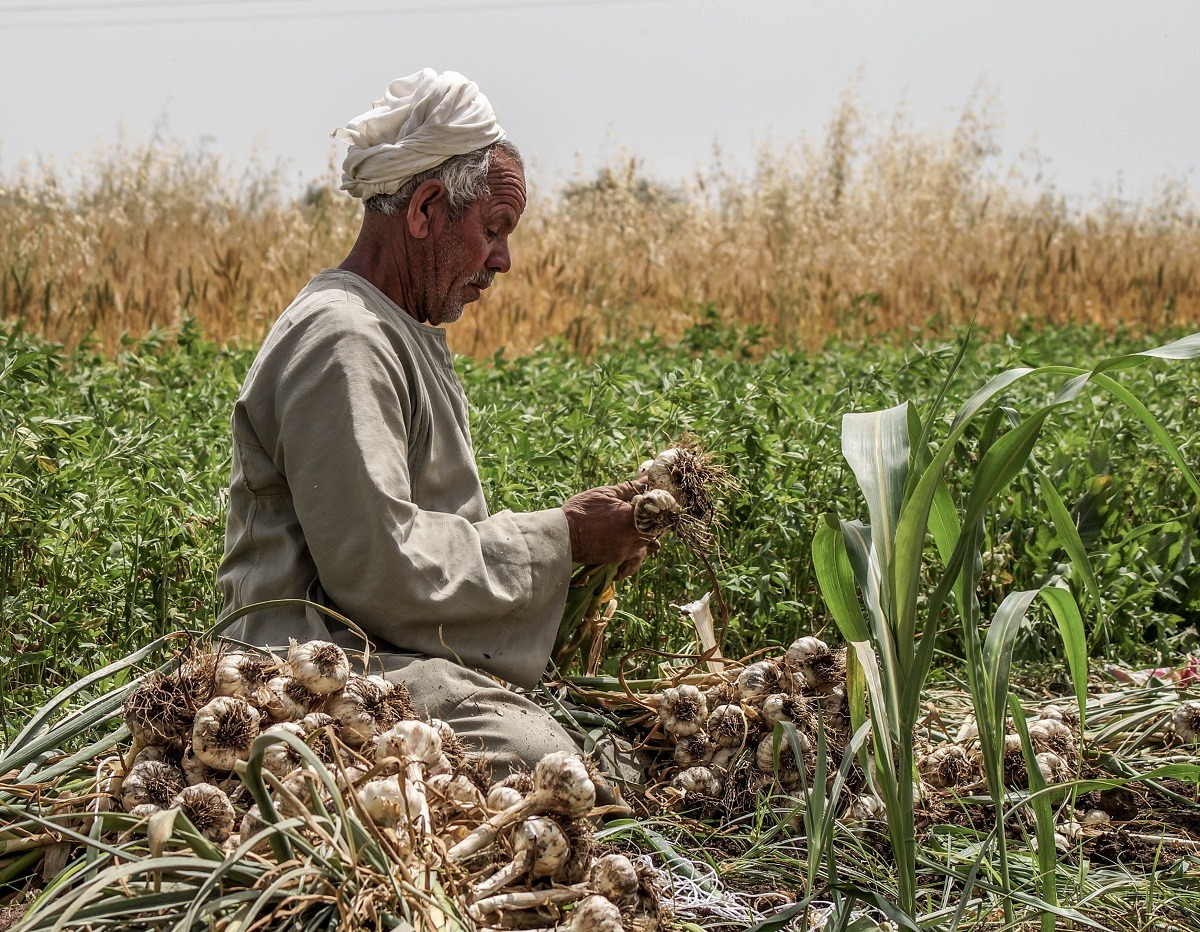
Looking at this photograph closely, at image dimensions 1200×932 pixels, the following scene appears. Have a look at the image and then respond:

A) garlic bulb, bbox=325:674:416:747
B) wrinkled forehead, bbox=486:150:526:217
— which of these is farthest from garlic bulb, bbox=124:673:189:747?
wrinkled forehead, bbox=486:150:526:217

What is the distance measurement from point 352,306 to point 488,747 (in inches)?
36.2

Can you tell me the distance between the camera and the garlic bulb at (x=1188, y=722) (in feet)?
9.89

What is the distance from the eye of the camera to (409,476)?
2.64 metres

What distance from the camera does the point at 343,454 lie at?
245 cm

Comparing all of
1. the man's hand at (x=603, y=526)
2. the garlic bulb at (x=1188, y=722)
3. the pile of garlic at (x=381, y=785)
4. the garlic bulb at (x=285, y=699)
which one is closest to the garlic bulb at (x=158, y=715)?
the pile of garlic at (x=381, y=785)

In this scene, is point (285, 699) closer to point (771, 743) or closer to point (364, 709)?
point (364, 709)

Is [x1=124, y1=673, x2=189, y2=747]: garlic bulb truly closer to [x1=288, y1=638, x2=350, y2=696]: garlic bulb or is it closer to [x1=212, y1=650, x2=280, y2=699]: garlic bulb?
[x1=212, y1=650, x2=280, y2=699]: garlic bulb

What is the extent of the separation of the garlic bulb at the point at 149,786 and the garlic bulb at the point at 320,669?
245 millimetres

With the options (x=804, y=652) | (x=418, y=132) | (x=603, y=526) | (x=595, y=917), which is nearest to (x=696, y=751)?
(x=804, y=652)

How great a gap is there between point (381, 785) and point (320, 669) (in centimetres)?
33

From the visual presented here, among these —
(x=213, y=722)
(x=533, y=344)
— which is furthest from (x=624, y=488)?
(x=533, y=344)

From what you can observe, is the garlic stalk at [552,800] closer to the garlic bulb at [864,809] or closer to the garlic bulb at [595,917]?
the garlic bulb at [595,917]

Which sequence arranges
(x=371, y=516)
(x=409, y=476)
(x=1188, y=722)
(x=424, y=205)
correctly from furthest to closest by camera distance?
(x=1188, y=722)
(x=424, y=205)
(x=409, y=476)
(x=371, y=516)

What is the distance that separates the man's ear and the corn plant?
1.23m
